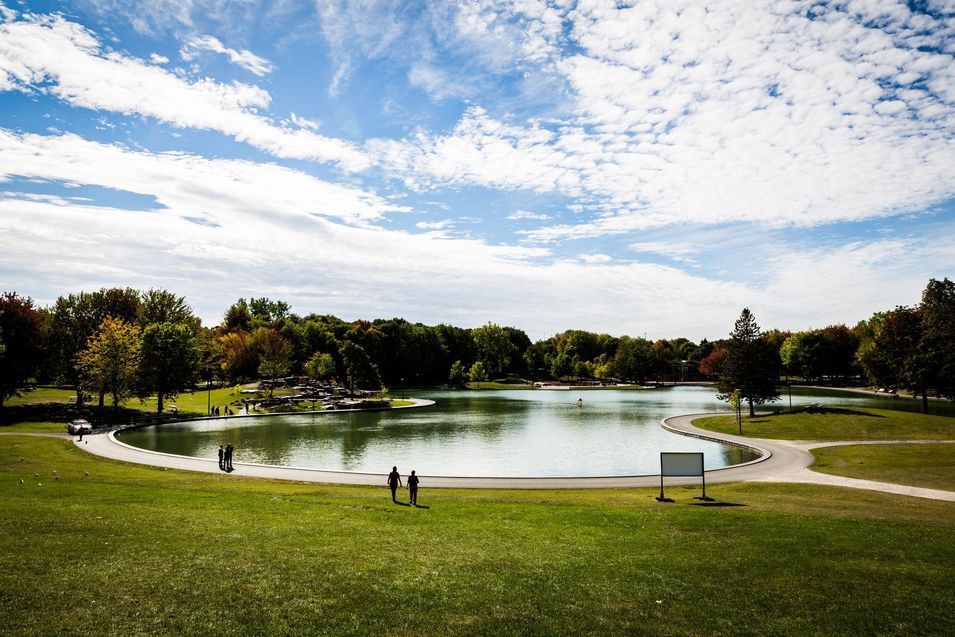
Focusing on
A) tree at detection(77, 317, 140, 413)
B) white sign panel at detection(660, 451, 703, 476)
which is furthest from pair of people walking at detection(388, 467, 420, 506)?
tree at detection(77, 317, 140, 413)

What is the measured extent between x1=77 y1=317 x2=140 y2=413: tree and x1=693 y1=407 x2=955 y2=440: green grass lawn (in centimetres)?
6441

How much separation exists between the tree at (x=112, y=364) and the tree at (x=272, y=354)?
94.7 feet

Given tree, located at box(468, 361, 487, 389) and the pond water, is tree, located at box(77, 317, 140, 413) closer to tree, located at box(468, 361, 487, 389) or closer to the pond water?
the pond water

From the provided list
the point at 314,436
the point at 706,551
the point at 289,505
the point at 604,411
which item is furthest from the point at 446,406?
the point at 706,551

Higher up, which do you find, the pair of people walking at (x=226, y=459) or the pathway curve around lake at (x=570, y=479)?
the pair of people walking at (x=226, y=459)

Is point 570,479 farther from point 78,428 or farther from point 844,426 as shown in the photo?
point 78,428

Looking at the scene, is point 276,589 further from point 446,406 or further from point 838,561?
point 446,406

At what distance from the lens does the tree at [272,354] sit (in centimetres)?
9825

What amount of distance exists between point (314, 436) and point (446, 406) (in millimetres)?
39415

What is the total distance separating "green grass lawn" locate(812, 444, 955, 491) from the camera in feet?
→ 102

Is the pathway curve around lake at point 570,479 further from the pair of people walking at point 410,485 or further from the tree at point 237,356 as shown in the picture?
the tree at point 237,356

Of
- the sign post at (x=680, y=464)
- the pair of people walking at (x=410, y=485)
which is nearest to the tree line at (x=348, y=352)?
the sign post at (x=680, y=464)

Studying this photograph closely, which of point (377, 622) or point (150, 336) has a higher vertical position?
point (150, 336)

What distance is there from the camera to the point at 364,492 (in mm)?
28141
